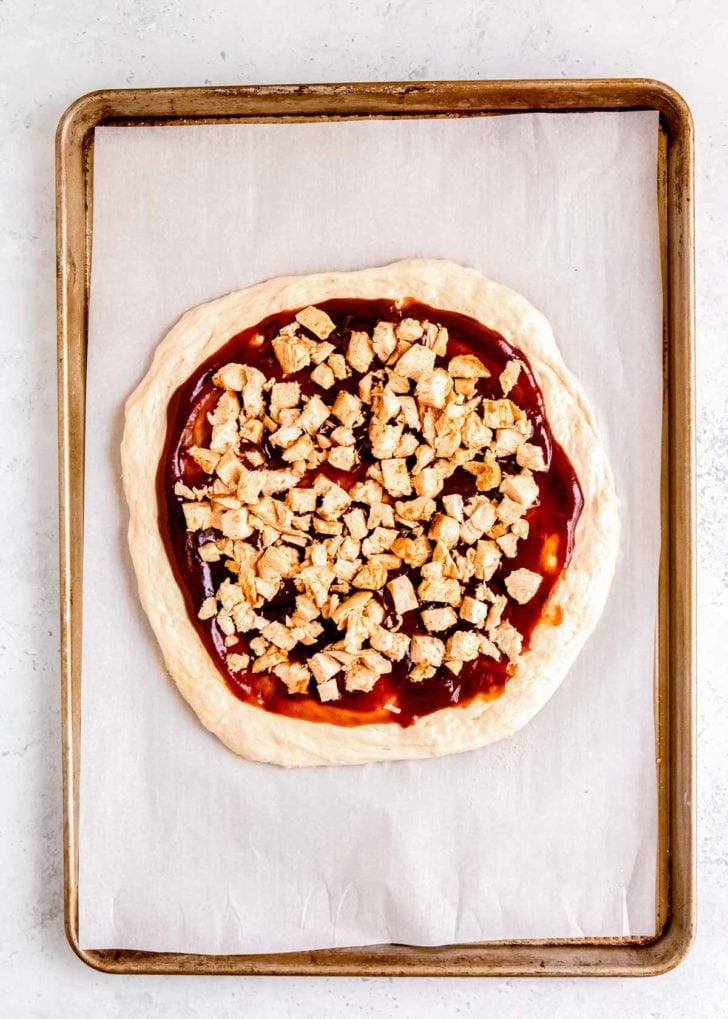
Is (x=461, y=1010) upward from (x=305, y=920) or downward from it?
downward

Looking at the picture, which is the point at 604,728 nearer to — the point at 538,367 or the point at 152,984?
the point at 538,367

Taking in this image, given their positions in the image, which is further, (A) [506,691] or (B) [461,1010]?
(B) [461,1010]

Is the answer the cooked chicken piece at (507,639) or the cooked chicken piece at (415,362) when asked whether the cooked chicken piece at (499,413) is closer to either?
the cooked chicken piece at (415,362)

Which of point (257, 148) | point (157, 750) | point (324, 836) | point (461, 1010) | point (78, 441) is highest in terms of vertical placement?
point (257, 148)

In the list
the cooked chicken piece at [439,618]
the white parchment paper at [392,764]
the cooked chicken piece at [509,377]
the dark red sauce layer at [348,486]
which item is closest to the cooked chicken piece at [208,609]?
the dark red sauce layer at [348,486]

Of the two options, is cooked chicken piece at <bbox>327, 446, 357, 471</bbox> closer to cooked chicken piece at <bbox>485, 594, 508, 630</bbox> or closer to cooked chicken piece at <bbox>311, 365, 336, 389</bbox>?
cooked chicken piece at <bbox>311, 365, 336, 389</bbox>

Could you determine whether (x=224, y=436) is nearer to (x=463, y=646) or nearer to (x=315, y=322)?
(x=315, y=322)

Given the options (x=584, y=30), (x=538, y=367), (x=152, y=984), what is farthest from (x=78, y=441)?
(x=584, y=30)

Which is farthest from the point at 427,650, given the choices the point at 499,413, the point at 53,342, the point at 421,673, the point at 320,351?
the point at 53,342
